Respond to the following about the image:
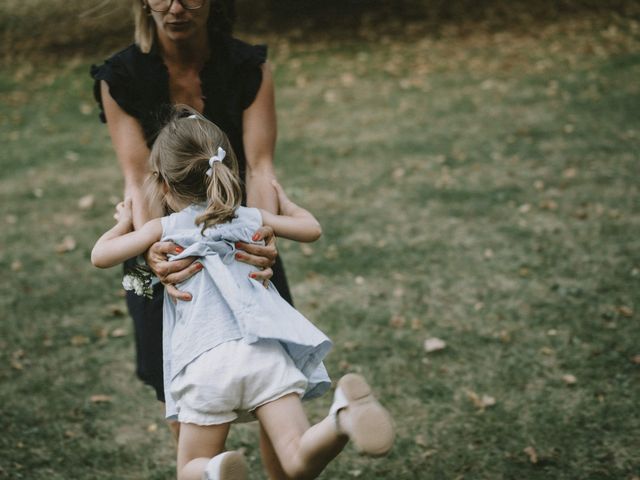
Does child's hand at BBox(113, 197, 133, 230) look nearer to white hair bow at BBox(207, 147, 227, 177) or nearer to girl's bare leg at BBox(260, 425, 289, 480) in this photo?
white hair bow at BBox(207, 147, 227, 177)

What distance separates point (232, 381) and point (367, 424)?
1.58ft

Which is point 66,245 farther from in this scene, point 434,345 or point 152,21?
point 152,21

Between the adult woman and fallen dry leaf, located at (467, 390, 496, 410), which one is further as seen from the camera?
fallen dry leaf, located at (467, 390, 496, 410)

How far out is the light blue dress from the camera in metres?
2.24

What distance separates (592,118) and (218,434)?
732 cm

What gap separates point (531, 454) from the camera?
137 inches

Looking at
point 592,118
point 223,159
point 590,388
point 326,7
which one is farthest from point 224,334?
point 326,7

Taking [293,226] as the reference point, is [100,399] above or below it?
below

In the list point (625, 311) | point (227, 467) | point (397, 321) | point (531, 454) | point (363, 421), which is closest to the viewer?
point (363, 421)

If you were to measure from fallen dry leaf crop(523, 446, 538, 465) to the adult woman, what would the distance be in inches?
55.0

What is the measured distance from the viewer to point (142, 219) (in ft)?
8.38

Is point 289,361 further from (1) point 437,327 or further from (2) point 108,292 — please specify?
(2) point 108,292

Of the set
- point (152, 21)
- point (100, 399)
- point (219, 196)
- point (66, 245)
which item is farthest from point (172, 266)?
point (66, 245)

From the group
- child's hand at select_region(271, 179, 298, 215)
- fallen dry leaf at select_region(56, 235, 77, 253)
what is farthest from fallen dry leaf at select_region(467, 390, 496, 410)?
fallen dry leaf at select_region(56, 235, 77, 253)
